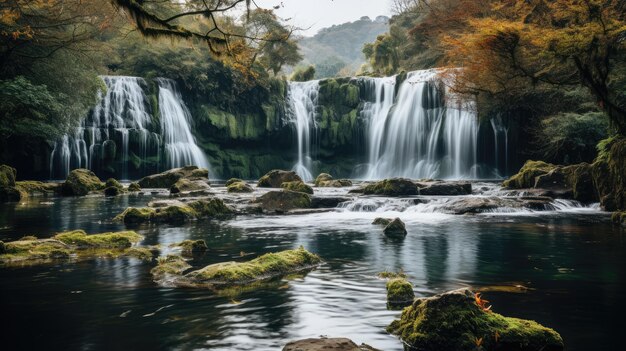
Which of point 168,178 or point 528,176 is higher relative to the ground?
point 168,178

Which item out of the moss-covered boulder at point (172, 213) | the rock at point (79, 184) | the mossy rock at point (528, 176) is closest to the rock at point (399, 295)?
the moss-covered boulder at point (172, 213)

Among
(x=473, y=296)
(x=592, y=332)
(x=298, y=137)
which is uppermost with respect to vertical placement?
(x=298, y=137)

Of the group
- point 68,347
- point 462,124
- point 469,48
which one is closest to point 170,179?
point 469,48

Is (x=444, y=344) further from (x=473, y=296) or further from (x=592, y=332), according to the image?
(x=592, y=332)

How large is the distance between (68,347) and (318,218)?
1270cm

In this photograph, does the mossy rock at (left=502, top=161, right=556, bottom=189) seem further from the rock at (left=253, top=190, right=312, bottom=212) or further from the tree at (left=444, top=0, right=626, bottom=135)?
the rock at (left=253, top=190, right=312, bottom=212)

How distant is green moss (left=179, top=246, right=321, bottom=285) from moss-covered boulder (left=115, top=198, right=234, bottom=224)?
25.1ft

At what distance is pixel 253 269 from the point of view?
8.41 metres

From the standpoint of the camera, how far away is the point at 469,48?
2136 cm

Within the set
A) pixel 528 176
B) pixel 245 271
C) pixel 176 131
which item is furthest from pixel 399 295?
pixel 176 131

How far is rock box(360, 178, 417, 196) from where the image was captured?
80.5 feet

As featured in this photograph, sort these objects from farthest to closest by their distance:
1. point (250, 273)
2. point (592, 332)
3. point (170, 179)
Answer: point (170, 179), point (250, 273), point (592, 332)

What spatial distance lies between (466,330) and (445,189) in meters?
20.3

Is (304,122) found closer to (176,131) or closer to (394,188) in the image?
(176,131)
